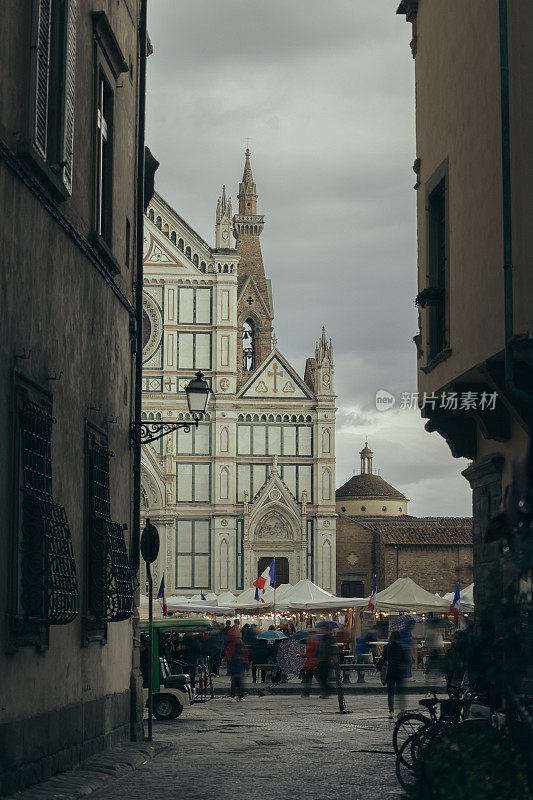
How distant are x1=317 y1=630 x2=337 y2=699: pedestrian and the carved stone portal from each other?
115 ft

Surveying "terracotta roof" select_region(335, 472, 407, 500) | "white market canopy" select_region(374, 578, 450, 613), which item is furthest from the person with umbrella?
"terracotta roof" select_region(335, 472, 407, 500)

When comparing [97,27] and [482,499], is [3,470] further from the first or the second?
[482,499]

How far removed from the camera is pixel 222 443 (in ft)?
203

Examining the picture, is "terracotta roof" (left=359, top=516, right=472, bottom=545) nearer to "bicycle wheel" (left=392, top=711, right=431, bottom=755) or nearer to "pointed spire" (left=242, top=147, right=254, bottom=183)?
"pointed spire" (left=242, top=147, right=254, bottom=183)

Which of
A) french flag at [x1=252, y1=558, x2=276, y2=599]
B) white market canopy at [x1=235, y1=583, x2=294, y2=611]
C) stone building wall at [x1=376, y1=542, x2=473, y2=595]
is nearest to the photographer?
white market canopy at [x1=235, y1=583, x2=294, y2=611]

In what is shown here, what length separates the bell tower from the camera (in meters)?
75.9

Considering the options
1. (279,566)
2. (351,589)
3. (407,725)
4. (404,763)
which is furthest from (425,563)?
(404,763)

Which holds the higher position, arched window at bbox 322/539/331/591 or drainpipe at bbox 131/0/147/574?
drainpipe at bbox 131/0/147/574

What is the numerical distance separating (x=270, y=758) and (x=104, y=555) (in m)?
3.23

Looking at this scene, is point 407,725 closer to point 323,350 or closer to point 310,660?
point 310,660

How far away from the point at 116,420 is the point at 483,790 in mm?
10376

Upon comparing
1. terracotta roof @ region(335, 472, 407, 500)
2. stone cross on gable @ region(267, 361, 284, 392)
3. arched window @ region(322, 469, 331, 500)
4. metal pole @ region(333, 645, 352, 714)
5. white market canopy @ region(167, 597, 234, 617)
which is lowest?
metal pole @ region(333, 645, 352, 714)

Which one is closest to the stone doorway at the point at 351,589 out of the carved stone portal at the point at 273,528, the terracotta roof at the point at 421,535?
the terracotta roof at the point at 421,535

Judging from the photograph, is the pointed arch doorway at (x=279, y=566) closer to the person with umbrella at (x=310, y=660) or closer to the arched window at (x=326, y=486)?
the arched window at (x=326, y=486)
